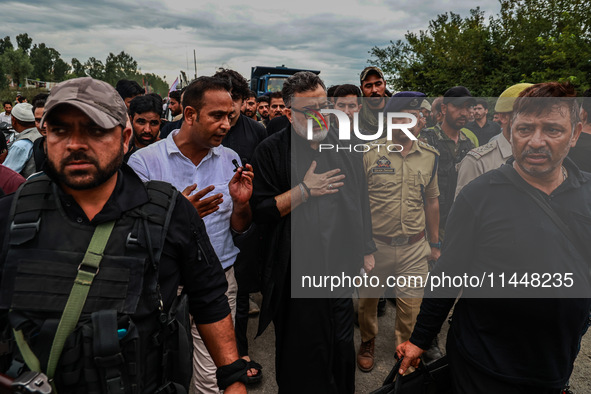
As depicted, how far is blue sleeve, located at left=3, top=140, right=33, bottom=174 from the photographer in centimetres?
348

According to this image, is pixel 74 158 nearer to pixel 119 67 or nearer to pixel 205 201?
pixel 205 201

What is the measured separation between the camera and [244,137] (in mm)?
3770

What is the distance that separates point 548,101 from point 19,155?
4200 millimetres

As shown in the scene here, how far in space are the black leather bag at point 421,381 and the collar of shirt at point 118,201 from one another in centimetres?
136

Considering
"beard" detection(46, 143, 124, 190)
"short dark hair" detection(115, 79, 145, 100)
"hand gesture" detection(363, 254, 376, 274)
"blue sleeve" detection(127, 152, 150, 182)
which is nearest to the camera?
"beard" detection(46, 143, 124, 190)

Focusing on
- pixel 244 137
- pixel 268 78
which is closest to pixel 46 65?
pixel 268 78

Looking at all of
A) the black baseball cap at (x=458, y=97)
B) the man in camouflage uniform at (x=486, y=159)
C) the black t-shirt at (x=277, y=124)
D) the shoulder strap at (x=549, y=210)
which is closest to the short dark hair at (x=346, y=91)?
Result: the black t-shirt at (x=277, y=124)

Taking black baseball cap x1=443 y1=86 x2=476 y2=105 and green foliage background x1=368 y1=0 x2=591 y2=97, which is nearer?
black baseball cap x1=443 y1=86 x2=476 y2=105

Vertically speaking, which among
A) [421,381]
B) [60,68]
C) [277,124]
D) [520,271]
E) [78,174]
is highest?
[60,68]

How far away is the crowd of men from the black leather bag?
0.07m

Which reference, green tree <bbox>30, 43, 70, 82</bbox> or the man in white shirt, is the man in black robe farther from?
green tree <bbox>30, 43, 70, 82</bbox>

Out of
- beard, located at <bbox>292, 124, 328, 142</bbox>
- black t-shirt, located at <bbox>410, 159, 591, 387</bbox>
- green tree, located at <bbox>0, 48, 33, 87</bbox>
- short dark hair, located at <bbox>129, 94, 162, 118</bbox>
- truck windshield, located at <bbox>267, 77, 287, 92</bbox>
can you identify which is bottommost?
black t-shirt, located at <bbox>410, 159, 591, 387</bbox>

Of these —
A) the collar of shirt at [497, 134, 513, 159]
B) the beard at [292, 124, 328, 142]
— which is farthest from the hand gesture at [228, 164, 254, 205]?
the collar of shirt at [497, 134, 513, 159]

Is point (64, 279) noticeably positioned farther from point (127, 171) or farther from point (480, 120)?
point (480, 120)
